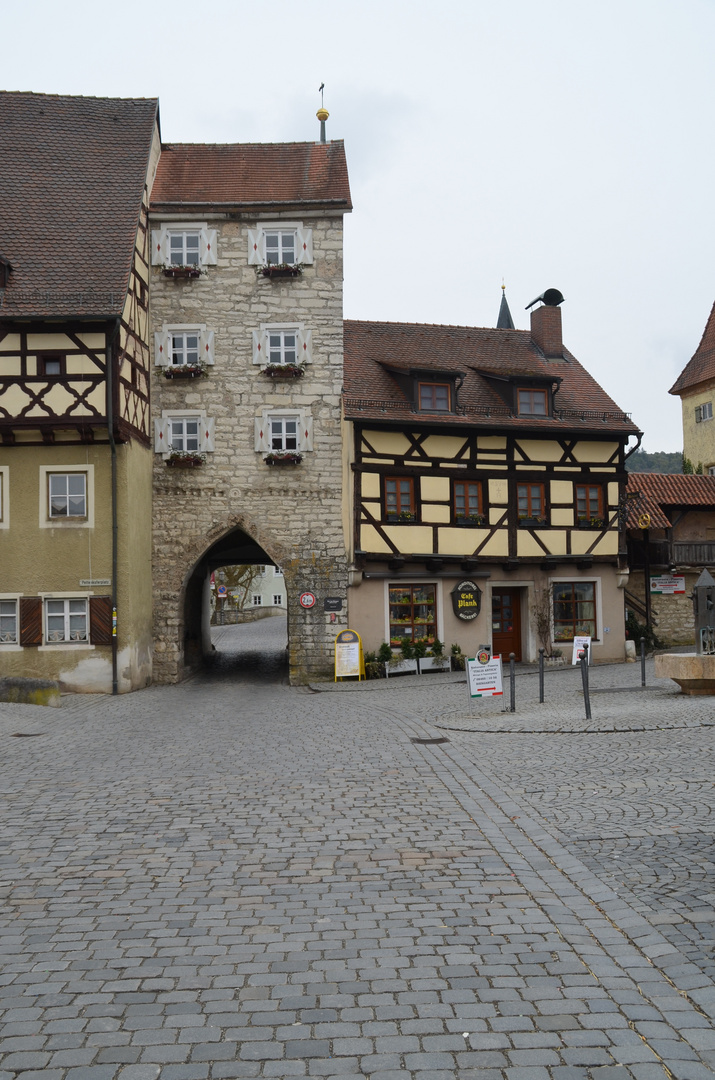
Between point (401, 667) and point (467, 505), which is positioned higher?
point (467, 505)

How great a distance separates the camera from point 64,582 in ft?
68.3

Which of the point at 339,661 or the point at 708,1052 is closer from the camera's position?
the point at 708,1052

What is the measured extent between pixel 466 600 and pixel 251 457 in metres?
6.82

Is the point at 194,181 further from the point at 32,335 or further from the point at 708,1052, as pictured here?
the point at 708,1052

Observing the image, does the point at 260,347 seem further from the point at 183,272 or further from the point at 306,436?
the point at 183,272

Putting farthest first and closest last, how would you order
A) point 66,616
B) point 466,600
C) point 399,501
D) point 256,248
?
1. point 466,600
2. point 399,501
3. point 256,248
4. point 66,616

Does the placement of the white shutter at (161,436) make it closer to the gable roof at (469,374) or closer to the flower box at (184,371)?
→ the flower box at (184,371)

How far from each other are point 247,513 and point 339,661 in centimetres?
443

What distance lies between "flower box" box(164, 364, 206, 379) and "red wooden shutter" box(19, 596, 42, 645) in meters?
6.66

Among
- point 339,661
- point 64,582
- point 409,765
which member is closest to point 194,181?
point 64,582

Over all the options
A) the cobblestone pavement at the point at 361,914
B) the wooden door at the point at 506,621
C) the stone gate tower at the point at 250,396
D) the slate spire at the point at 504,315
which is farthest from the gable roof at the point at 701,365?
the cobblestone pavement at the point at 361,914

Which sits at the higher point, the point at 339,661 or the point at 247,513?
the point at 247,513

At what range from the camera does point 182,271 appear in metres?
23.8

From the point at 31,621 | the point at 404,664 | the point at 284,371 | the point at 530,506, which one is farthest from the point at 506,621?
the point at 31,621
